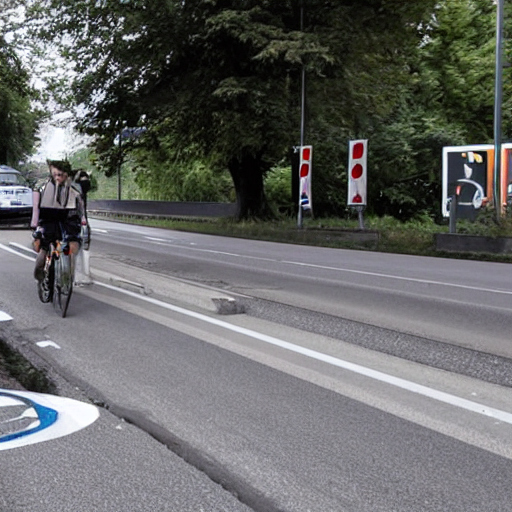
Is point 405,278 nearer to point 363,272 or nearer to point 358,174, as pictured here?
point 363,272

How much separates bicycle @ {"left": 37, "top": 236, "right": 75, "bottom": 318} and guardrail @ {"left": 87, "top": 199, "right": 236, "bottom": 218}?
83.7 feet

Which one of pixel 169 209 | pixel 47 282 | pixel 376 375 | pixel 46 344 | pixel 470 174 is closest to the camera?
pixel 376 375

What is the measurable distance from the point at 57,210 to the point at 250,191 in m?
21.6

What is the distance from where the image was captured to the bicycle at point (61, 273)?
7875 mm

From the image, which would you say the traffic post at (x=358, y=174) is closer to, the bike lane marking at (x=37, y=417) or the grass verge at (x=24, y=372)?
the grass verge at (x=24, y=372)

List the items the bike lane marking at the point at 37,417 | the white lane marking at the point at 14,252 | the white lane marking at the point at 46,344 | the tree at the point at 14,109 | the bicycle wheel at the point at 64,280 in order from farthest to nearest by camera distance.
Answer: the tree at the point at 14,109, the white lane marking at the point at 14,252, the bicycle wheel at the point at 64,280, the white lane marking at the point at 46,344, the bike lane marking at the point at 37,417

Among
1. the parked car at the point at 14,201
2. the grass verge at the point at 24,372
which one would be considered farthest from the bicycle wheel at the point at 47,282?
the parked car at the point at 14,201

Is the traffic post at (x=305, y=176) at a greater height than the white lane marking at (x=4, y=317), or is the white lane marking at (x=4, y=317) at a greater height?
the traffic post at (x=305, y=176)

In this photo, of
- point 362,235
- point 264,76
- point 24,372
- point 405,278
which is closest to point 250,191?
point 264,76

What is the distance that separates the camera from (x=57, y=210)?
325 inches

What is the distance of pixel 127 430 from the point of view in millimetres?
4094

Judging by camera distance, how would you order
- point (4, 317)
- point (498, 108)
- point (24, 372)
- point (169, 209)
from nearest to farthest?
point (24, 372) < point (4, 317) < point (498, 108) < point (169, 209)

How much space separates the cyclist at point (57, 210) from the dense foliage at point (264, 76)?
562 inches

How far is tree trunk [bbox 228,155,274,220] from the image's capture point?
2927cm
